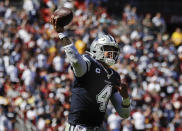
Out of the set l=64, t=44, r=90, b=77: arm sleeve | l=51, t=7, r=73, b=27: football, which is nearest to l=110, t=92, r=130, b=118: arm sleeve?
l=64, t=44, r=90, b=77: arm sleeve

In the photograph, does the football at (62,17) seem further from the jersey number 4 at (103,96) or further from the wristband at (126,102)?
the wristband at (126,102)

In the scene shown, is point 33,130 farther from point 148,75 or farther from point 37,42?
point 148,75

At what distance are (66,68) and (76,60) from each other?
8.41 metres

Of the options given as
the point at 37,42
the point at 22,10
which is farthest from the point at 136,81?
the point at 22,10

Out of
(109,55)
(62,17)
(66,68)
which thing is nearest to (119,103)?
(109,55)

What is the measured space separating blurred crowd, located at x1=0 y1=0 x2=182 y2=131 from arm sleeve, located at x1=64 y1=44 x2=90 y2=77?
21.0 feet

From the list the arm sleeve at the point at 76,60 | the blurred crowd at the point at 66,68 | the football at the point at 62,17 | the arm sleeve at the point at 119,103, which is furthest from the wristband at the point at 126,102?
the blurred crowd at the point at 66,68

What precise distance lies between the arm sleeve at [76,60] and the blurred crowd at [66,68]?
6.39 m

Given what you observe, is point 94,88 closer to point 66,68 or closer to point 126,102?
point 126,102

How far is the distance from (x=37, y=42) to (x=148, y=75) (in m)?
3.48

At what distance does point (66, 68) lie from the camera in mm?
12797

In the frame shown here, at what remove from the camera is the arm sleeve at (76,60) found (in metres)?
4.41

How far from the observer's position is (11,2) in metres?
15.7

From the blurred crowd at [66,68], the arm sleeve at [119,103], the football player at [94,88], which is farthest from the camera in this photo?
the blurred crowd at [66,68]
